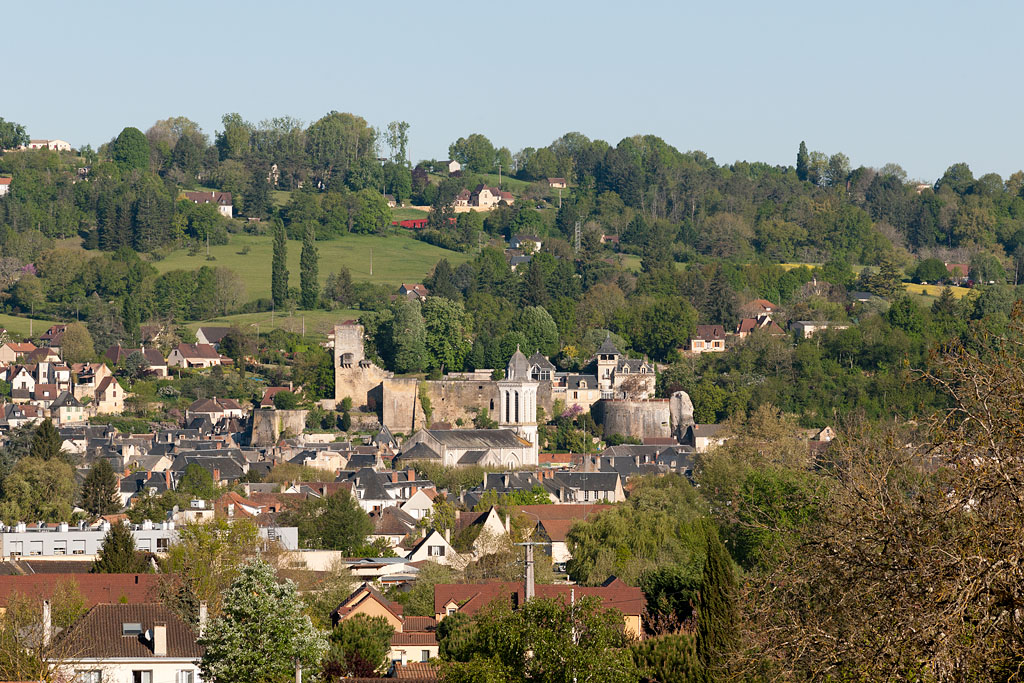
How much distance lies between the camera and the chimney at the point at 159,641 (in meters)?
26.6

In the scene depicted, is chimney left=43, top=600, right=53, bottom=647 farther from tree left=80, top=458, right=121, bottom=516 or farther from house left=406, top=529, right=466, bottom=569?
tree left=80, top=458, right=121, bottom=516

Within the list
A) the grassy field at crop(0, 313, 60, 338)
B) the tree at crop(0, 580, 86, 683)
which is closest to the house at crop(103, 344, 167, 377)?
the grassy field at crop(0, 313, 60, 338)

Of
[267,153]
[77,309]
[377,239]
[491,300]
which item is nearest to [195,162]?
[267,153]

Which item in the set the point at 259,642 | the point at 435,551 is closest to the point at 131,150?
the point at 435,551

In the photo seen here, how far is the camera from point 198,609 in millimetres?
32156

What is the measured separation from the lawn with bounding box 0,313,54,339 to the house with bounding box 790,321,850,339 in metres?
42.5

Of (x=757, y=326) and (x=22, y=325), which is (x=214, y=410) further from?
(x=757, y=326)

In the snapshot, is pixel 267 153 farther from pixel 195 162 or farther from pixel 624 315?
pixel 624 315

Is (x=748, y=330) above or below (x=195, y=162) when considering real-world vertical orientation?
below

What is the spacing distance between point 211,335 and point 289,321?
4409mm

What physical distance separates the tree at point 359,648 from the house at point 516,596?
253 centimetres

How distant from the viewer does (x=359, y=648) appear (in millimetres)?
29312

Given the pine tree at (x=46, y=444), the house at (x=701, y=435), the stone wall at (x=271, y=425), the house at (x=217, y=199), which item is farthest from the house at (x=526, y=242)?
the pine tree at (x=46, y=444)

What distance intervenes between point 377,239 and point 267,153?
26.8m
